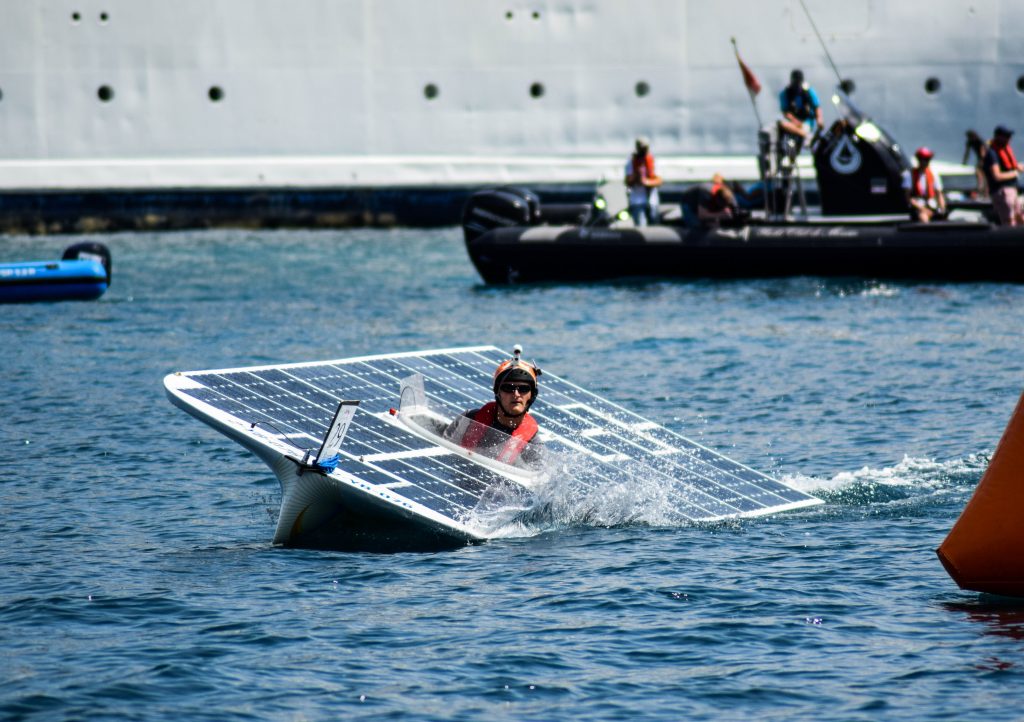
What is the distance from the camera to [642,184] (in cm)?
2992

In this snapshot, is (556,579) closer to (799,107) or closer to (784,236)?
(784,236)

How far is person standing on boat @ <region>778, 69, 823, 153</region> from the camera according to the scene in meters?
28.0

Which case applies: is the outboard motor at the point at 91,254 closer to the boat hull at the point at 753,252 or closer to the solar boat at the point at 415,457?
the boat hull at the point at 753,252

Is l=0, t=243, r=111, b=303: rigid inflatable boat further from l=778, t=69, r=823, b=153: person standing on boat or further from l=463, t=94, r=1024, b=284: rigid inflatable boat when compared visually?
l=778, t=69, r=823, b=153: person standing on boat

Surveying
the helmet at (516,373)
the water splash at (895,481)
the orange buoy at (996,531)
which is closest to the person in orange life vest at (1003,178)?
the water splash at (895,481)

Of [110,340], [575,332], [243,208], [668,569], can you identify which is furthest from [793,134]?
[668,569]

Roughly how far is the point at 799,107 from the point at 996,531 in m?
20.3

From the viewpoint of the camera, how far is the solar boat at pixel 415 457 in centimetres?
1087

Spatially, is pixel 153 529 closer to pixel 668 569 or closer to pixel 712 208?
pixel 668 569

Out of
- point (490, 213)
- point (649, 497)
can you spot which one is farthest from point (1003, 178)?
point (649, 497)

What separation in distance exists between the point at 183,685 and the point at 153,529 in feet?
12.2

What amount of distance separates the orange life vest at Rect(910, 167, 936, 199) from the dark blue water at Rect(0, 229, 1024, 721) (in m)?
7.23

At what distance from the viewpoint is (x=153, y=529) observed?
1200 centimetres

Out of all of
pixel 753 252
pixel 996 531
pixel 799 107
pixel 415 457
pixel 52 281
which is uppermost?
pixel 799 107
